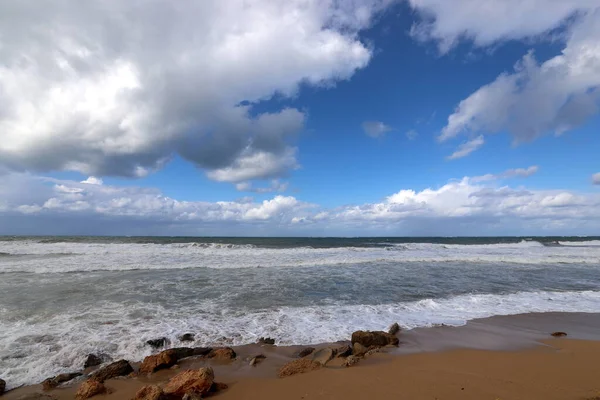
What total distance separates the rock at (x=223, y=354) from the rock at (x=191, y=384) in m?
1.37

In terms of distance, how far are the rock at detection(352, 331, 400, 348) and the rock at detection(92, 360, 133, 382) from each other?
440 centimetres

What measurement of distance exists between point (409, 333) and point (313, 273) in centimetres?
1007

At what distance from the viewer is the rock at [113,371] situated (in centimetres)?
531

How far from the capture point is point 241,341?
718cm

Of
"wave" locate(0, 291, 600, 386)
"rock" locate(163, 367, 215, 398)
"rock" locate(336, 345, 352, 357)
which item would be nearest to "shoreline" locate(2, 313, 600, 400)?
"rock" locate(336, 345, 352, 357)

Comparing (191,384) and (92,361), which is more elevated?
(191,384)

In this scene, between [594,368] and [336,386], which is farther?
[594,368]

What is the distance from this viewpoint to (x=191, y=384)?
15.3ft

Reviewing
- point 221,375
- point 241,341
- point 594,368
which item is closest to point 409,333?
point 594,368

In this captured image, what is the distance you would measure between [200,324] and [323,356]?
12.4 ft

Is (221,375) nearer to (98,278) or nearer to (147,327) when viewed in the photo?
(147,327)

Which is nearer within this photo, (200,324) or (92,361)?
(92,361)

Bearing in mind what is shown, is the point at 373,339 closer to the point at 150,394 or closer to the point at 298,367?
the point at 298,367

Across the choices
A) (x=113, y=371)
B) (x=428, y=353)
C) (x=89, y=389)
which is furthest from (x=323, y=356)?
(x=89, y=389)
